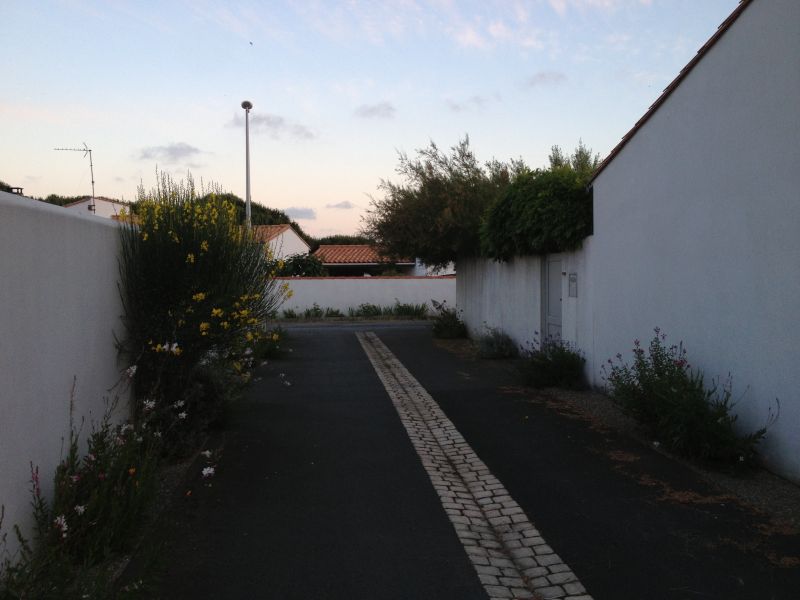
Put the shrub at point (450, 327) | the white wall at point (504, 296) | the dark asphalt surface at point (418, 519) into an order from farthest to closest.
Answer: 1. the shrub at point (450, 327)
2. the white wall at point (504, 296)
3. the dark asphalt surface at point (418, 519)

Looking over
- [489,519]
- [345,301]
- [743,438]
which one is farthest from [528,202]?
[345,301]

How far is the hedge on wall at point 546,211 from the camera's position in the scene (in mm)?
11141

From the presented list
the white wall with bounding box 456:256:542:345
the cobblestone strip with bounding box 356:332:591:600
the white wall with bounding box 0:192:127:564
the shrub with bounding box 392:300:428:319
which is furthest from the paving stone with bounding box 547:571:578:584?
the shrub with bounding box 392:300:428:319

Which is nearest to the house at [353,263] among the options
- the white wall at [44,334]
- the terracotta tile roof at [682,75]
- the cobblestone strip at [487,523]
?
the terracotta tile roof at [682,75]

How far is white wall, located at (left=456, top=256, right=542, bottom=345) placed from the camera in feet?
45.9

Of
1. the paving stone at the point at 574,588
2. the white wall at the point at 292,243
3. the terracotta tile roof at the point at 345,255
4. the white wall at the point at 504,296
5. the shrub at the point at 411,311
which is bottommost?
the shrub at the point at 411,311

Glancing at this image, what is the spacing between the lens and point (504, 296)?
53.7ft

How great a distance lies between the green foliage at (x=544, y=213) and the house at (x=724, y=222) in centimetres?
84

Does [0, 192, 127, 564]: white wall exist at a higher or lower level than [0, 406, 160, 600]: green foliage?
higher

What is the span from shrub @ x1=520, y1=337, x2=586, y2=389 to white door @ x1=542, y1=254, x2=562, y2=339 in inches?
59.7

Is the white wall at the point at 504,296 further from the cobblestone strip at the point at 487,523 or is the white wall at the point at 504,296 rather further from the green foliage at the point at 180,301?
the green foliage at the point at 180,301

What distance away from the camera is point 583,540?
15.9 ft

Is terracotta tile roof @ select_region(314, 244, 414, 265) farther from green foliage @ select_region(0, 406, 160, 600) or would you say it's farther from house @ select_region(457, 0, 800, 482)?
green foliage @ select_region(0, 406, 160, 600)

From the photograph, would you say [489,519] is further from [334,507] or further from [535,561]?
[334,507]
